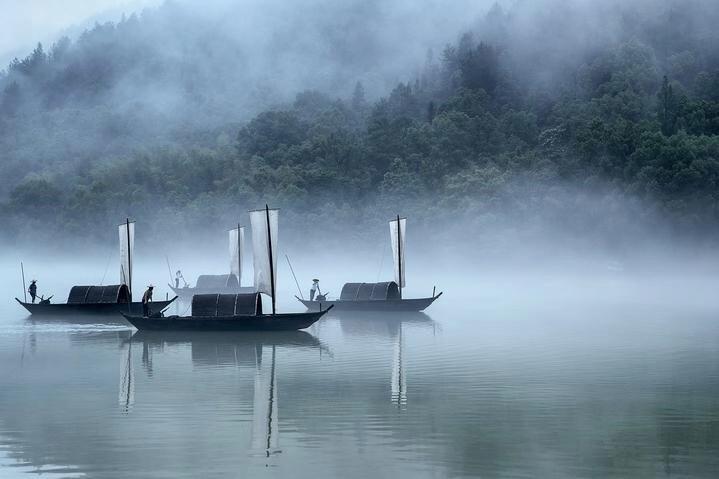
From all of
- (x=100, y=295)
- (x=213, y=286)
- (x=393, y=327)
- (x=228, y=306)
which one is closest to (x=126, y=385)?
(x=228, y=306)

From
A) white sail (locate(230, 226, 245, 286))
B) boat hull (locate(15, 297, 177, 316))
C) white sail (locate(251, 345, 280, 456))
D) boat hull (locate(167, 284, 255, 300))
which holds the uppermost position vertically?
white sail (locate(230, 226, 245, 286))

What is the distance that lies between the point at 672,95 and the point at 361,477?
179880 mm

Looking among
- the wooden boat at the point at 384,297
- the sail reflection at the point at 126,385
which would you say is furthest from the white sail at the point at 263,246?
the wooden boat at the point at 384,297

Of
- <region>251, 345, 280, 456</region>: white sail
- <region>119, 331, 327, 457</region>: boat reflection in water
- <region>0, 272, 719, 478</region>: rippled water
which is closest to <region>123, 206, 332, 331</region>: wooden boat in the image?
<region>119, 331, 327, 457</region>: boat reflection in water

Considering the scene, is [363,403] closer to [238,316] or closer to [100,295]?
[238,316]

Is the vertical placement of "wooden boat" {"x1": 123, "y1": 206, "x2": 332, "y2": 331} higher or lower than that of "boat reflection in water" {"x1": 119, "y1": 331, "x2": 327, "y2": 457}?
higher

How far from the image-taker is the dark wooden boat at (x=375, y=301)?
7406 cm

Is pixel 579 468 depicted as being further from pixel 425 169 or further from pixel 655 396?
pixel 425 169

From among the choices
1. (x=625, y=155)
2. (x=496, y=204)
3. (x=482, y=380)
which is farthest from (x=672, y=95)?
(x=482, y=380)

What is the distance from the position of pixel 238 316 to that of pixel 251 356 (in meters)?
8.36

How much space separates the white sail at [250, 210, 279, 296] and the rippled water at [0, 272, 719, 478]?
323cm

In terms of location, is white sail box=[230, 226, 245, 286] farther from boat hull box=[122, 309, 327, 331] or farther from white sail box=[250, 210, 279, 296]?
boat hull box=[122, 309, 327, 331]

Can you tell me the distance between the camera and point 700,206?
14312 cm

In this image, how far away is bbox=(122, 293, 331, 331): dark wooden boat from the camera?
56469 millimetres
